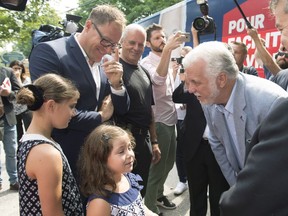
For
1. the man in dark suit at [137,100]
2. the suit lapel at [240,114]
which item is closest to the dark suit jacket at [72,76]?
the man in dark suit at [137,100]

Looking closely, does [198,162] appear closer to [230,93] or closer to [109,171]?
[230,93]

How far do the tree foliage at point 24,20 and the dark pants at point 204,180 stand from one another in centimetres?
973

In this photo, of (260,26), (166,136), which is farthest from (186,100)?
(260,26)

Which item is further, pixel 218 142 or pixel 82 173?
pixel 218 142

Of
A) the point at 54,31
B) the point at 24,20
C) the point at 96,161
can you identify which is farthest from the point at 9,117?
the point at 24,20

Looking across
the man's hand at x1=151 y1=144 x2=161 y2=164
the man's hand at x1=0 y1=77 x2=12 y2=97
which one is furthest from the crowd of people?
the man's hand at x1=0 y1=77 x2=12 y2=97

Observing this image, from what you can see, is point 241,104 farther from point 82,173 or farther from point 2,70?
point 2,70

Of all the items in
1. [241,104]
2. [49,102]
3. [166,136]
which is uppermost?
[49,102]

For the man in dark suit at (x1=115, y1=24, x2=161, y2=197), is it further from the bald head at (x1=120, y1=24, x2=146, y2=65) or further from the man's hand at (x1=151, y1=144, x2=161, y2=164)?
the man's hand at (x1=151, y1=144, x2=161, y2=164)

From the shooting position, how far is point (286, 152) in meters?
0.69

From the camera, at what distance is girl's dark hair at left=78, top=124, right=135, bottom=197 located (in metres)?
1.81

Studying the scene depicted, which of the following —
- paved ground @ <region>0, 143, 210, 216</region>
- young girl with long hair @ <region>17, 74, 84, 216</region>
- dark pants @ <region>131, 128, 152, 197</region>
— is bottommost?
paved ground @ <region>0, 143, 210, 216</region>

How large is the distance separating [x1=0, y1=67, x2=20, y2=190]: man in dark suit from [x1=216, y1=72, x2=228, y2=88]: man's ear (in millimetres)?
3026

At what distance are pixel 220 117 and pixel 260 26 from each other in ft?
9.62
